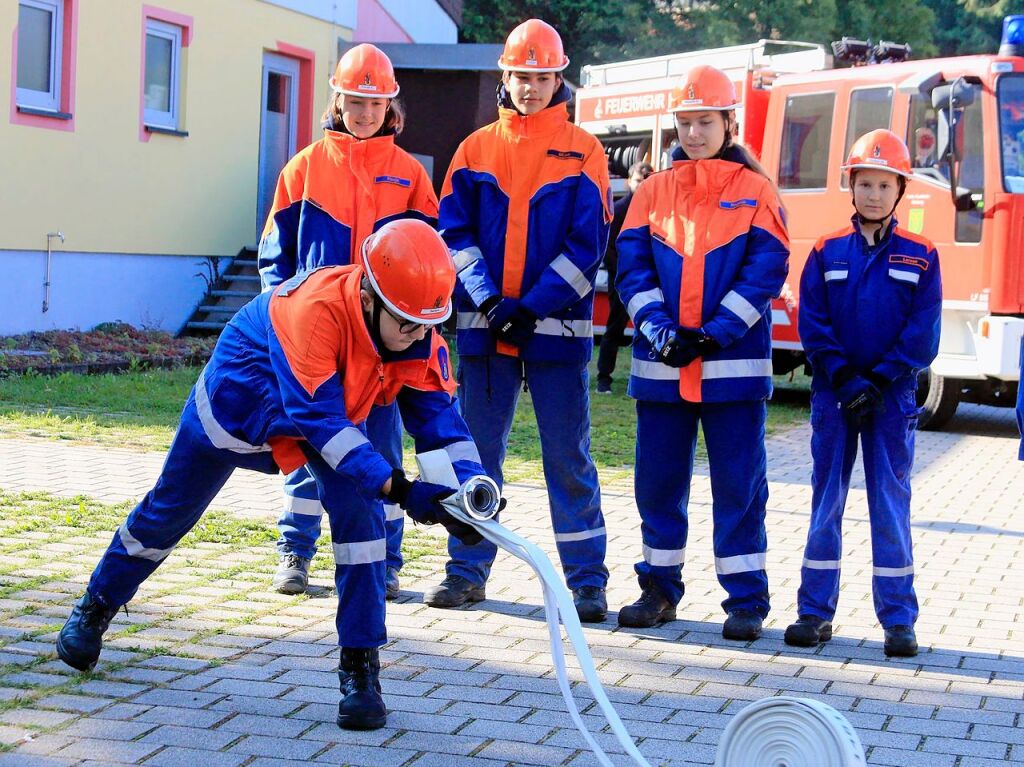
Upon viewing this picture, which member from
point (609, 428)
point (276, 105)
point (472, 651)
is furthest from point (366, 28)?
point (472, 651)

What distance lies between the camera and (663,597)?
570cm

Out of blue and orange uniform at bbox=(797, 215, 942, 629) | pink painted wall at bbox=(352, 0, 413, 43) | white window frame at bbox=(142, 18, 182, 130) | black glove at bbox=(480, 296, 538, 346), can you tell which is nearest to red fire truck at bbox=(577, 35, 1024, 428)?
blue and orange uniform at bbox=(797, 215, 942, 629)

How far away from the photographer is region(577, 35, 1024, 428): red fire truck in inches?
454

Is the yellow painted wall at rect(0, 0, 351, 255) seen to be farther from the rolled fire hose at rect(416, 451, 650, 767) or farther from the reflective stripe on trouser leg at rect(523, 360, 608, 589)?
the rolled fire hose at rect(416, 451, 650, 767)

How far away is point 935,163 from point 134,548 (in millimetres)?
8967

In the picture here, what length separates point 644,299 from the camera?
5.60 meters

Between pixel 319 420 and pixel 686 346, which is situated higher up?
pixel 686 346

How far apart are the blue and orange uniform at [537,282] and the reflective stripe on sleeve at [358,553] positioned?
1561 mm

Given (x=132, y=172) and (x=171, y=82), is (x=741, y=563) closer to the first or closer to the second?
(x=132, y=172)

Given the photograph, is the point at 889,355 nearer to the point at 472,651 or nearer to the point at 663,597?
the point at 663,597

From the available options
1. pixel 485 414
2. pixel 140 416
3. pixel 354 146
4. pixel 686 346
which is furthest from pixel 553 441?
pixel 140 416

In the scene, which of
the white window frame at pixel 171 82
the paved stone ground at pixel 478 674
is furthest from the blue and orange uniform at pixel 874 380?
the white window frame at pixel 171 82

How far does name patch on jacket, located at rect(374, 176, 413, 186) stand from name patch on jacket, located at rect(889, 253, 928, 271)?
195 centimetres

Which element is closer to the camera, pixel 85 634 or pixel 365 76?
pixel 85 634
